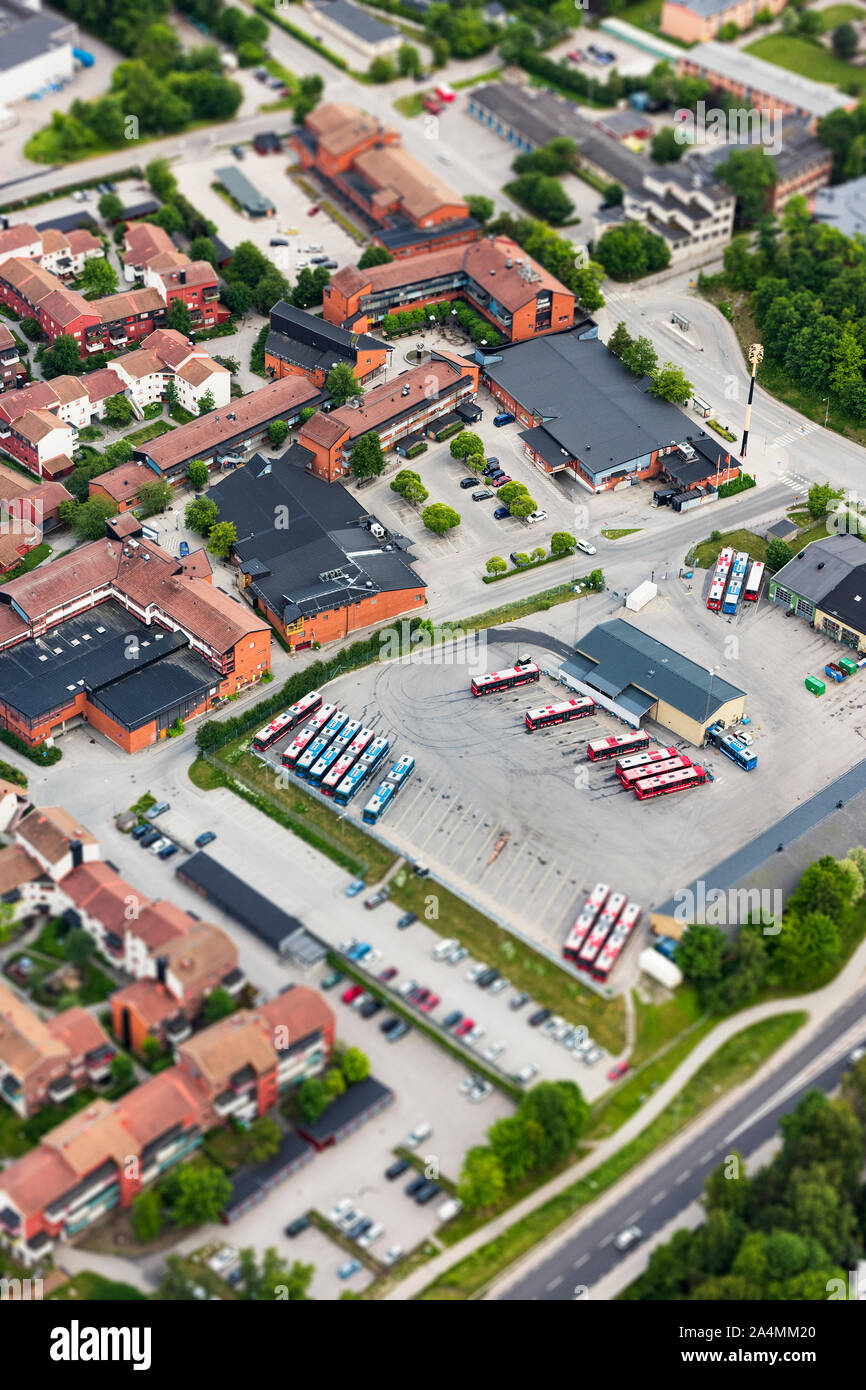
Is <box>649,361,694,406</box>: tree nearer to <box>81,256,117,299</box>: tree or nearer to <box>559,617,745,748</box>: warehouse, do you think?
<box>559,617,745,748</box>: warehouse

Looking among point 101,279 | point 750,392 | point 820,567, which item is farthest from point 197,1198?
point 101,279

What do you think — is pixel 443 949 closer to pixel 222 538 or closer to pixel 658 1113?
pixel 658 1113

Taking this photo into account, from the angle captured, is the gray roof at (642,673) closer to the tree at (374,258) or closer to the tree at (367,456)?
the tree at (367,456)

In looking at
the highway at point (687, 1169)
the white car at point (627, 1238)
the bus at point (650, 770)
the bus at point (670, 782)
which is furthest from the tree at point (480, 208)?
the white car at point (627, 1238)

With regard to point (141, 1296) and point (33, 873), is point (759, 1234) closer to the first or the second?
point (141, 1296)

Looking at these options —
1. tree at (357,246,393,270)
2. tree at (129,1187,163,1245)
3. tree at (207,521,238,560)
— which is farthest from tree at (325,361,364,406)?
tree at (129,1187,163,1245)

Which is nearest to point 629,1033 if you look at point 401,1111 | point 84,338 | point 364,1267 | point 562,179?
point 401,1111

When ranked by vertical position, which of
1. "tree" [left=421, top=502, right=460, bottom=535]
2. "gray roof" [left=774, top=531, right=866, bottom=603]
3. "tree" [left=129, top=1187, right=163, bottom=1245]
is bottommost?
"tree" [left=129, top=1187, right=163, bottom=1245]
